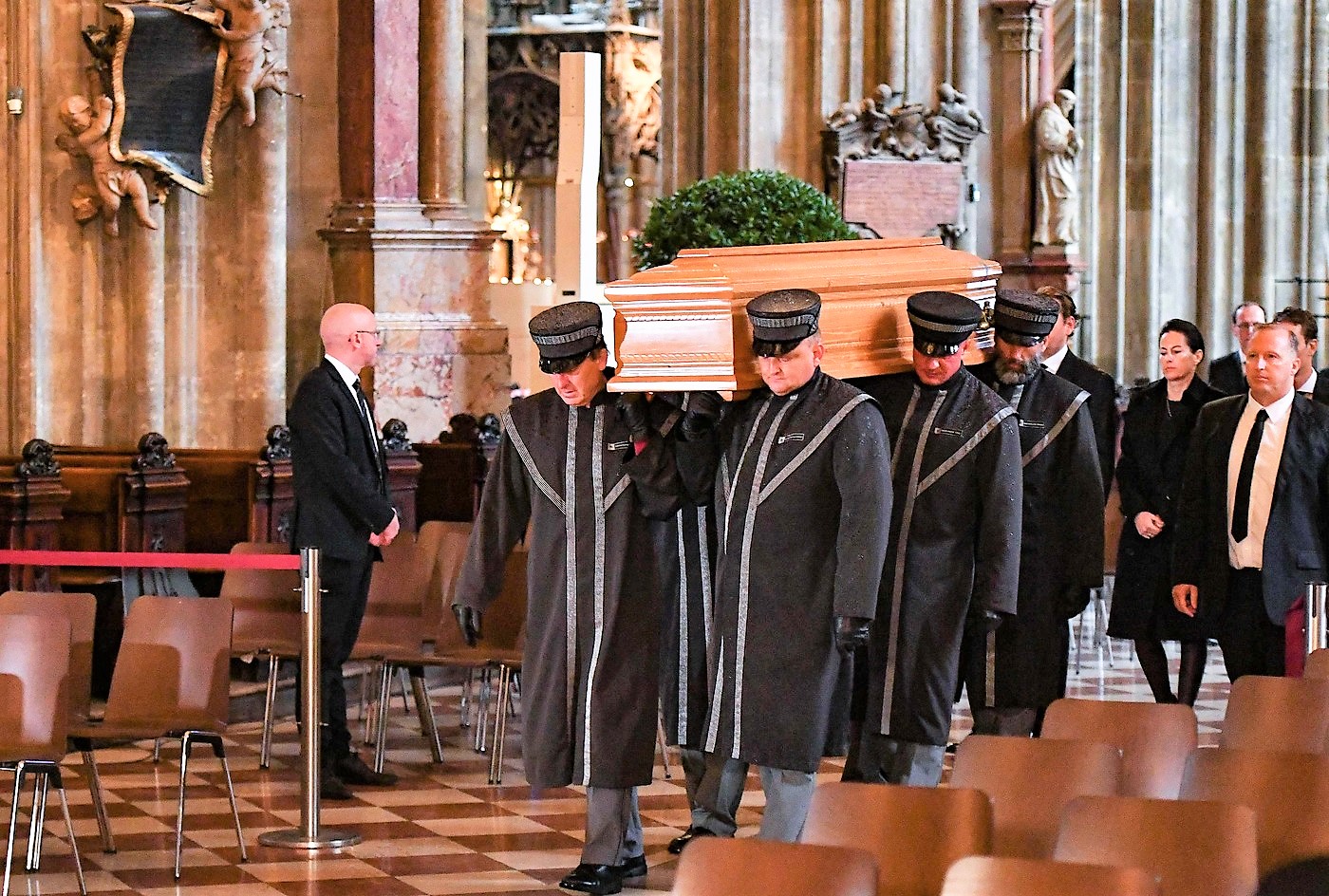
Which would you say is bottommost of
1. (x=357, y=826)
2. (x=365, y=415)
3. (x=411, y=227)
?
(x=357, y=826)

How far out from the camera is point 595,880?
628 cm

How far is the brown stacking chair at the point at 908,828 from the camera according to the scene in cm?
421

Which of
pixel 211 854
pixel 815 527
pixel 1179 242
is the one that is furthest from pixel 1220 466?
pixel 1179 242

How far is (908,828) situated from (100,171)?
29.0 feet

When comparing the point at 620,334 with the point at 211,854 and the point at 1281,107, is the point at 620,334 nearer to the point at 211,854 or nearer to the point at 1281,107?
the point at 211,854

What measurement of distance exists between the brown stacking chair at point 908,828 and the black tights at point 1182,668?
3.94m

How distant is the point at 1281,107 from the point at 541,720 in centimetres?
1984

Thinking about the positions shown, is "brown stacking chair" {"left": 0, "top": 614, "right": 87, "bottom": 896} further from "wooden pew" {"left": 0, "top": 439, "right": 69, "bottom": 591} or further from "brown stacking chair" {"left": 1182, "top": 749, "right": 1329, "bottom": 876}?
"brown stacking chair" {"left": 1182, "top": 749, "right": 1329, "bottom": 876}

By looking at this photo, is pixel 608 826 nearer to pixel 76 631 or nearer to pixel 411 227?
pixel 76 631

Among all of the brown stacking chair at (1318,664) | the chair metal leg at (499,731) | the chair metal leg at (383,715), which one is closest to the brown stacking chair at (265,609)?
the chair metal leg at (383,715)

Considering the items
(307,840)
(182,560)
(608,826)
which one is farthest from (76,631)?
(608,826)

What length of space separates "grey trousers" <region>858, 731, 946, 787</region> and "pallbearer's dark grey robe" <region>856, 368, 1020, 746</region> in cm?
11

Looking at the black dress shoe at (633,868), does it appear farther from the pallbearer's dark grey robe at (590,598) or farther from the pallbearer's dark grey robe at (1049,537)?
the pallbearer's dark grey robe at (1049,537)

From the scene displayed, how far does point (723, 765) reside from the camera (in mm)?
6539
